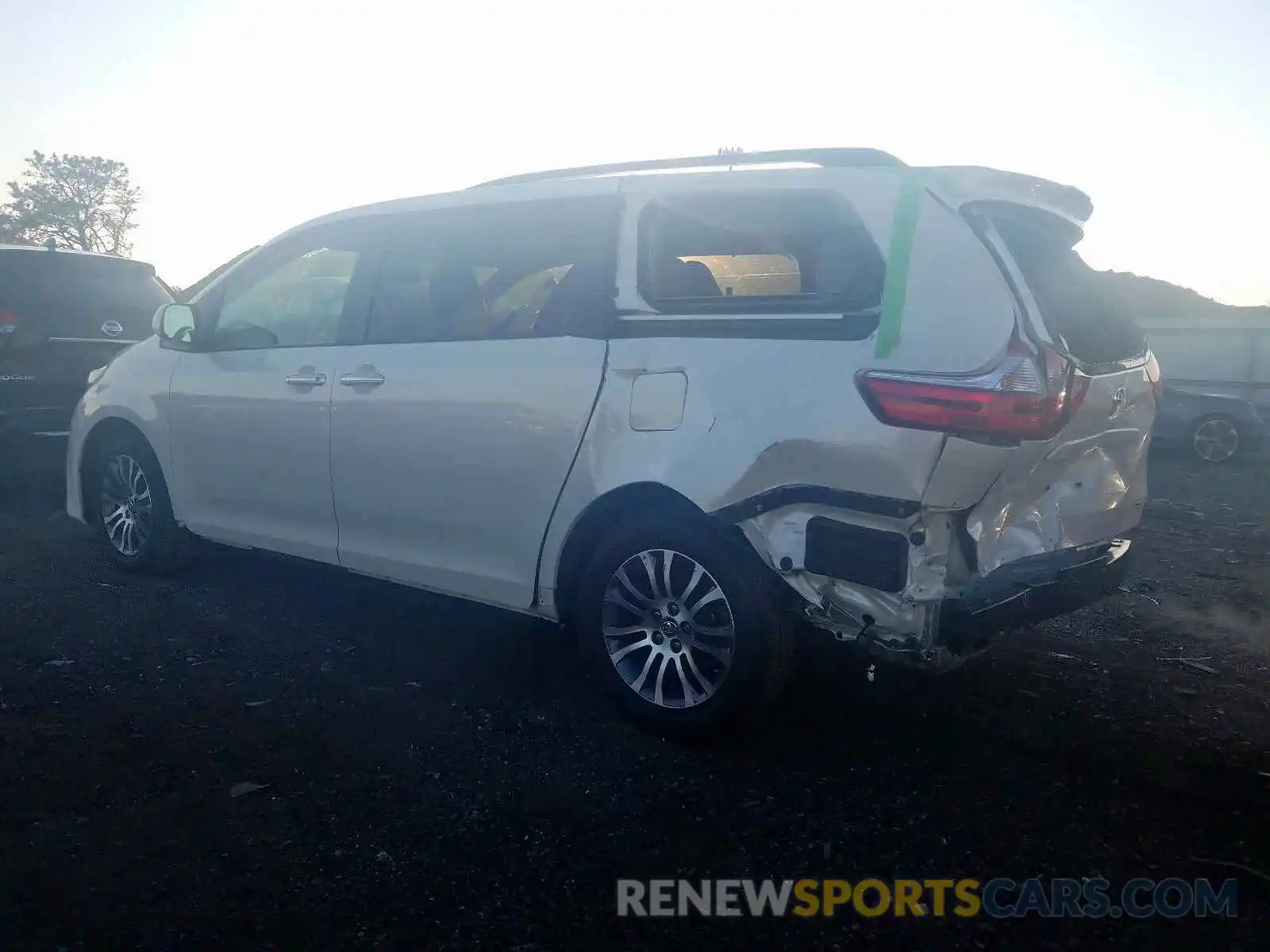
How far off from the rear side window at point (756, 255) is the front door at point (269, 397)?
5.19ft

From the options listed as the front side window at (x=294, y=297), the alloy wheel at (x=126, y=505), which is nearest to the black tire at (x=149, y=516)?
the alloy wheel at (x=126, y=505)

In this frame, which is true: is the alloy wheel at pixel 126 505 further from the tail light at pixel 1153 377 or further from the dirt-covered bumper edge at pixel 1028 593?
the tail light at pixel 1153 377

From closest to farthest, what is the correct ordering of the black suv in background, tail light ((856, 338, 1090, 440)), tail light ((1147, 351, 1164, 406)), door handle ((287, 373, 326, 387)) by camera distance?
tail light ((856, 338, 1090, 440)) → tail light ((1147, 351, 1164, 406)) → door handle ((287, 373, 326, 387)) → the black suv in background

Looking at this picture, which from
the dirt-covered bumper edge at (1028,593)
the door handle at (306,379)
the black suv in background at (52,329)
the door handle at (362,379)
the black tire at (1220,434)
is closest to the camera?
the dirt-covered bumper edge at (1028,593)

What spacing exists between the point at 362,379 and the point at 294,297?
3.01 ft

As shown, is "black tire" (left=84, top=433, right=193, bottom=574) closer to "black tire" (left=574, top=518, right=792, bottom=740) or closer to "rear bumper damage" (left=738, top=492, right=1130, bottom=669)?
"black tire" (left=574, top=518, right=792, bottom=740)

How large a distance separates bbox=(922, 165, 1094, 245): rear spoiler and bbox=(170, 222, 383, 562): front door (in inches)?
101

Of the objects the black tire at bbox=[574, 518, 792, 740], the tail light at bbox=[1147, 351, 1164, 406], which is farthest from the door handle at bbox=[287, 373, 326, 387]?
the tail light at bbox=[1147, 351, 1164, 406]

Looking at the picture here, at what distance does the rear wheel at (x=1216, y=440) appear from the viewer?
13992 mm

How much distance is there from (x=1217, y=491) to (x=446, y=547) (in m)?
9.81

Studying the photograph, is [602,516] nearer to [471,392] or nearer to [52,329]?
[471,392]

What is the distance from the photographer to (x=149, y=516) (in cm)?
560

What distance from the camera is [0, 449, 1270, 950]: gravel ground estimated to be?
8.51 feet

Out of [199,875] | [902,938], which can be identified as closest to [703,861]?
[902,938]
